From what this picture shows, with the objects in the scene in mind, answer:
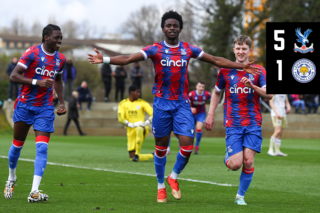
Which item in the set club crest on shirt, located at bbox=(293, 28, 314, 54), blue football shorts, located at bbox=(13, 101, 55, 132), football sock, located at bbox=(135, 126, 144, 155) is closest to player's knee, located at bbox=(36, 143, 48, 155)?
blue football shorts, located at bbox=(13, 101, 55, 132)

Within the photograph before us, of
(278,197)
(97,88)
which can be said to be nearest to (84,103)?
(97,88)

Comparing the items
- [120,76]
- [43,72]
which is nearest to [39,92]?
[43,72]

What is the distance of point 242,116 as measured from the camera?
23.5ft

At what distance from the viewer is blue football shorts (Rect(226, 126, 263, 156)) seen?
705 cm

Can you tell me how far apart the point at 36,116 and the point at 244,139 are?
3020 mm

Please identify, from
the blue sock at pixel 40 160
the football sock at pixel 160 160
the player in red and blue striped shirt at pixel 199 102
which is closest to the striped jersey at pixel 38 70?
the blue sock at pixel 40 160

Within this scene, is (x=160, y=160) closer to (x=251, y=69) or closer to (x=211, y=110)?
(x=211, y=110)

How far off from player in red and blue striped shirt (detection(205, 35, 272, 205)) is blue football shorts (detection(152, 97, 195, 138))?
0.57 m

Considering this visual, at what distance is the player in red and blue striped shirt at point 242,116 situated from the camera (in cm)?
704

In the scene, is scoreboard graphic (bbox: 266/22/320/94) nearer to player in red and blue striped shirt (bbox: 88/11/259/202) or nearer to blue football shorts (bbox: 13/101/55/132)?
player in red and blue striped shirt (bbox: 88/11/259/202)

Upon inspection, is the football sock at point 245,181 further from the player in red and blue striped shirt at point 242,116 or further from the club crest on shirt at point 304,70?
the club crest on shirt at point 304,70

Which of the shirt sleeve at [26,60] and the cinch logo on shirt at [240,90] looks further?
the shirt sleeve at [26,60]

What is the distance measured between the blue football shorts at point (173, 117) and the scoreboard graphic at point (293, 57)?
5.28ft

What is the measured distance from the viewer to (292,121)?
29.7 m
